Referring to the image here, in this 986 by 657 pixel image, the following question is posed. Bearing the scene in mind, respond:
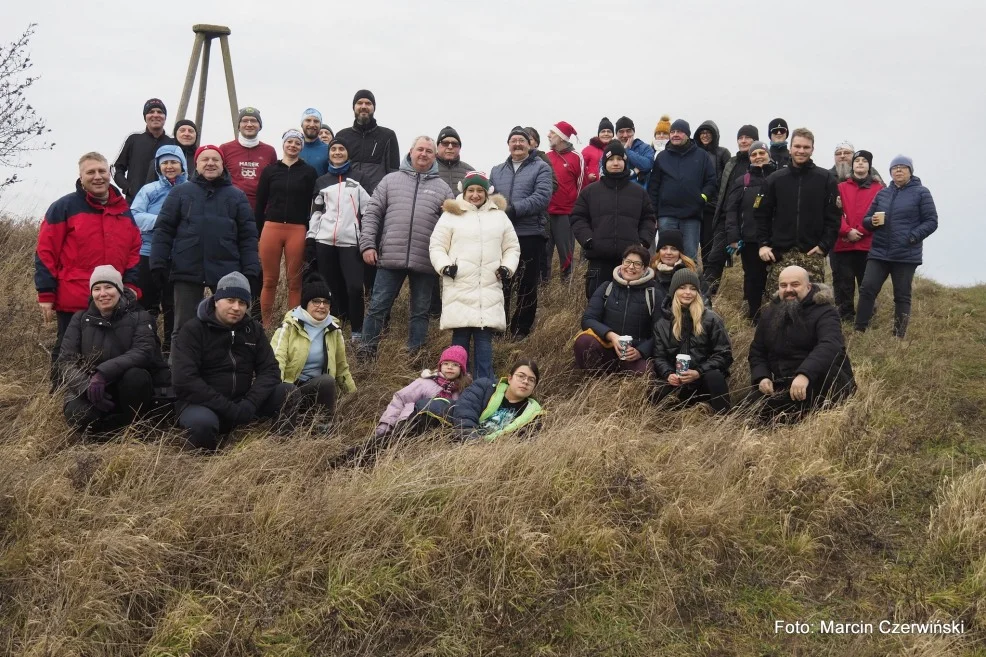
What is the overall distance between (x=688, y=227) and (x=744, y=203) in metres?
0.65

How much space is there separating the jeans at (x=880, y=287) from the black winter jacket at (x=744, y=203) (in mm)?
1511

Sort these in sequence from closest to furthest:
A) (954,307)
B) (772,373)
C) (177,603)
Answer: (177,603)
(772,373)
(954,307)

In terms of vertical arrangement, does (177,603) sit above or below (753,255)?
below

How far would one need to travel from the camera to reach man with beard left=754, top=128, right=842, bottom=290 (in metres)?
9.12

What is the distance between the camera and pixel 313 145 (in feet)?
31.3

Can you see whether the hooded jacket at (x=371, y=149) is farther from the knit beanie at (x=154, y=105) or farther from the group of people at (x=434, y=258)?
the knit beanie at (x=154, y=105)

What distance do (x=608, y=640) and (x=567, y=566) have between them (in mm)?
534

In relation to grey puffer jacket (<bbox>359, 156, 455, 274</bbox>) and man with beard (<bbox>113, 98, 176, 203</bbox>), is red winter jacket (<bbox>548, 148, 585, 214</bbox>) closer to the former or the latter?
grey puffer jacket (<bbox>359, 156, 455, 274</bbox>)

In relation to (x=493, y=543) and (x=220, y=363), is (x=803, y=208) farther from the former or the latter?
(x=220, y=363)

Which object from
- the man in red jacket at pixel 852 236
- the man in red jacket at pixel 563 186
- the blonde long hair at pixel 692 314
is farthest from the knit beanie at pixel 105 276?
the man in red jacket at pixel 852 236

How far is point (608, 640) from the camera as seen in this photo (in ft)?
16.6

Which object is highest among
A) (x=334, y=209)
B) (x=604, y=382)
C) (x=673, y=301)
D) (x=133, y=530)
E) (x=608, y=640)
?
(x=334, y=209)

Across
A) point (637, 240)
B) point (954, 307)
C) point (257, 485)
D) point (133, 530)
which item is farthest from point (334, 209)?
point (954, 307)

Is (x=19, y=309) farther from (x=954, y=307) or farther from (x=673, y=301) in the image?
(x=954, y=307)
